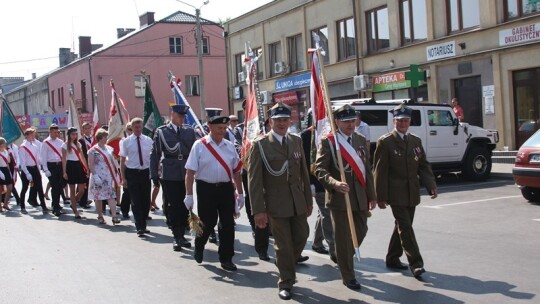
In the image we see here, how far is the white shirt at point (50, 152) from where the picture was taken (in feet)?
45.7

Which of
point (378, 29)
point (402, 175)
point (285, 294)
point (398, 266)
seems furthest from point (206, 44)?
point (285, 294)

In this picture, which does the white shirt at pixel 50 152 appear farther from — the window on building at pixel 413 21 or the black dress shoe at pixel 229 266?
the window on building at pixel 413 21

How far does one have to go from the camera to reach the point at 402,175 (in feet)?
22.8

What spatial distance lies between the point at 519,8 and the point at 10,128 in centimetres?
1602

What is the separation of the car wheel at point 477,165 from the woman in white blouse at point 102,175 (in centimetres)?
932

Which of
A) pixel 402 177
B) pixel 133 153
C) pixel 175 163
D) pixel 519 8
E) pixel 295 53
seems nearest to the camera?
pixel 402 177

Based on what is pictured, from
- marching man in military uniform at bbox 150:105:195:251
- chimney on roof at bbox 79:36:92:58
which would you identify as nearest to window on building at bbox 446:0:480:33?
marching man in military uniform at bbox 150:105:195:251

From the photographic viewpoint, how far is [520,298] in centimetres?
586

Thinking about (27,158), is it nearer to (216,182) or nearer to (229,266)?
(216,182)

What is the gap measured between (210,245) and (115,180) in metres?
3.52

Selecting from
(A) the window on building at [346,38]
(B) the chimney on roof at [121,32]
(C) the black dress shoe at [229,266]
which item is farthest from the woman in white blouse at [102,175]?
(B) the chimney on roof at [121,32]

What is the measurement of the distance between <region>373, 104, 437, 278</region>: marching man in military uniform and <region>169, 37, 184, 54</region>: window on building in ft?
157

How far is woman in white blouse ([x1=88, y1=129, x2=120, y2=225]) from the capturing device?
11891 millimetres

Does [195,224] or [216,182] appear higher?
[216,182]
